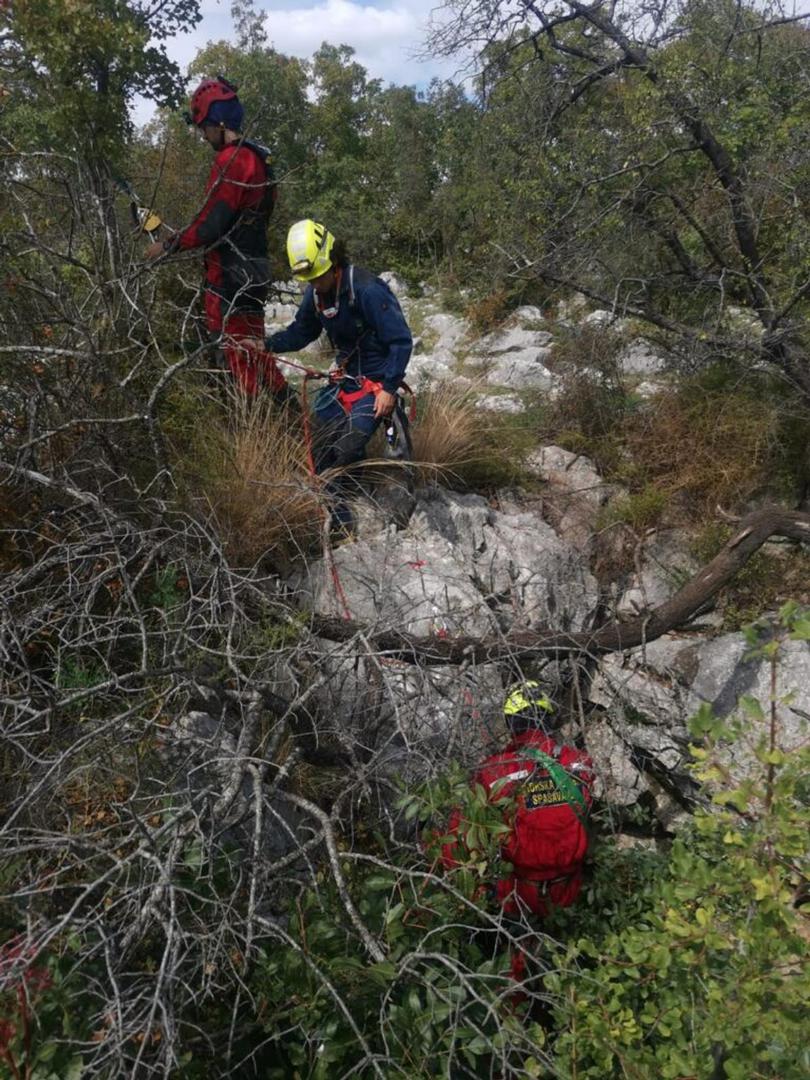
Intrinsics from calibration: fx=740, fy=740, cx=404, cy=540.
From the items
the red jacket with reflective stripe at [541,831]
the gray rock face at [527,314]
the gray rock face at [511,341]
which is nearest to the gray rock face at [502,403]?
the gray rock face at [511,341]

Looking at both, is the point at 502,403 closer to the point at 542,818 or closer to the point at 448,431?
the point at 448,431

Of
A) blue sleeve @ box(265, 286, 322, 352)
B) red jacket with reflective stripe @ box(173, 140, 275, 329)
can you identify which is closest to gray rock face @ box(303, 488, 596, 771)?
blue sleeve @ box(265, 286, 322, 352)

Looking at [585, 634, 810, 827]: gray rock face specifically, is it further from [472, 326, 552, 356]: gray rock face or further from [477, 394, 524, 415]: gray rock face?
[472, 326, 552, 356]: gray rock face

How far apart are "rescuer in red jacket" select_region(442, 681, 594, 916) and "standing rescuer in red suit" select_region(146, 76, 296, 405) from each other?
7.83 ft

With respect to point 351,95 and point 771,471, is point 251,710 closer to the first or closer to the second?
point 771,471

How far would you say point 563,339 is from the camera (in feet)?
20.2

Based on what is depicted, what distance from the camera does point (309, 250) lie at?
3.91 m

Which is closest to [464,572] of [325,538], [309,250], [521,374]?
[325,538]

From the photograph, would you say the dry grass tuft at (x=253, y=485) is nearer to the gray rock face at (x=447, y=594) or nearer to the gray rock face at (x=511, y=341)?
the gray rock face at (x=447, y=594)

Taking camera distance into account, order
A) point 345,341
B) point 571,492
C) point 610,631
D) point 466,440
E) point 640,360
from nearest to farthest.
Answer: point 610,631
point 345,341
point 466,440
point 571,492
point 640,360

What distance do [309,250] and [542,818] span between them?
3008 mm

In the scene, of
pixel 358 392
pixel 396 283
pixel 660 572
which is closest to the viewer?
pixel 358 392

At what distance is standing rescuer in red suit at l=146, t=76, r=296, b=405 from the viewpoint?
157 inches

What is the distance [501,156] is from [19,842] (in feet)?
18.3
